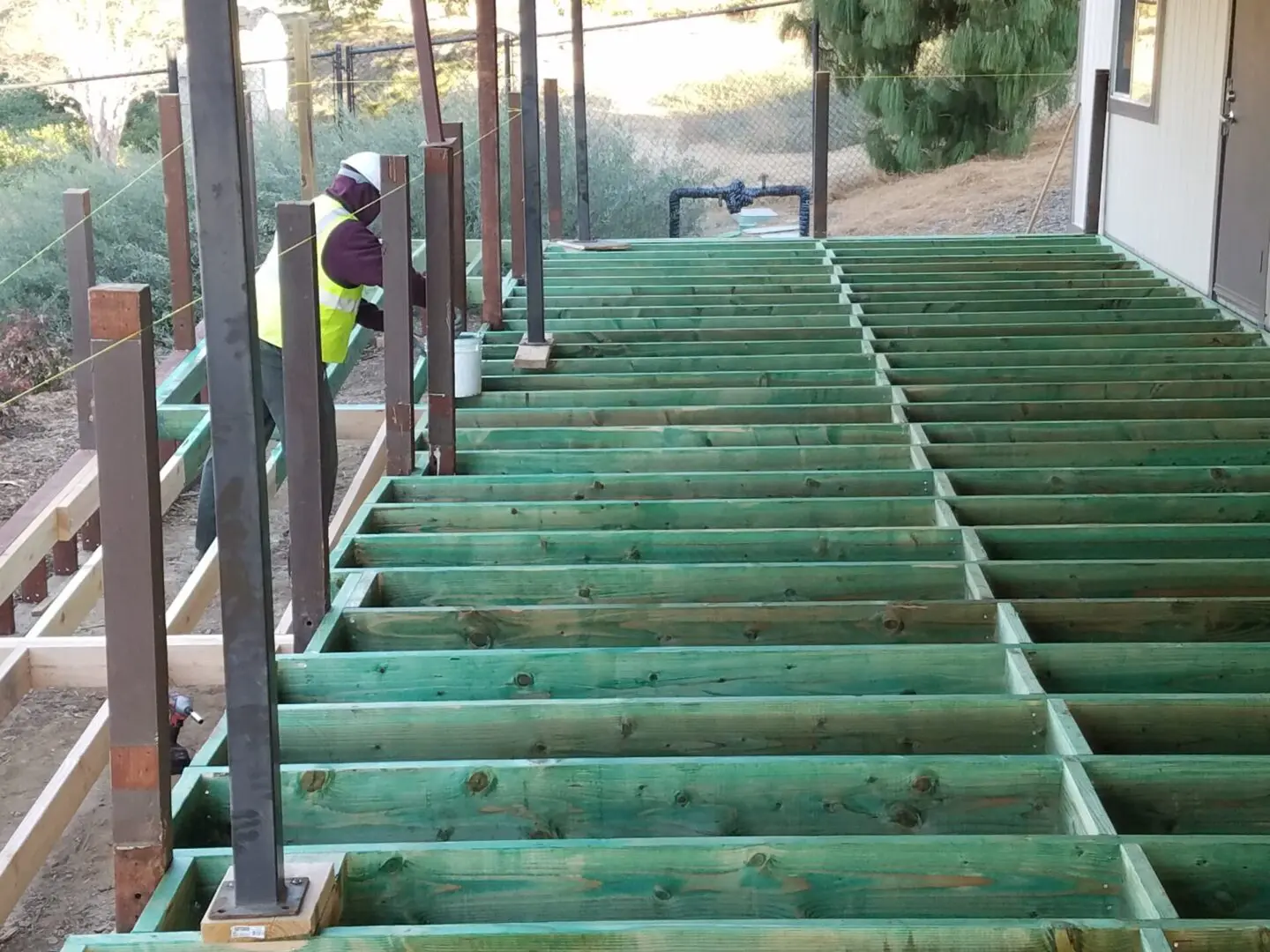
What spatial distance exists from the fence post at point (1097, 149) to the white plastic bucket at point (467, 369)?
5.89 m

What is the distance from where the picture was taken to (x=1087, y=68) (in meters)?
11.1

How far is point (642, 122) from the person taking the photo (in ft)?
72.7

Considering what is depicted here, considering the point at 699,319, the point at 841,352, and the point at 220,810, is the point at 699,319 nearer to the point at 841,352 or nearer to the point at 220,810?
the point at 841,352

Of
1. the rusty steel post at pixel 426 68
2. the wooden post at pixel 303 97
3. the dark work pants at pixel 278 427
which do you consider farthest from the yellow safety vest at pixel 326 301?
the wooden post at pixel 303 97

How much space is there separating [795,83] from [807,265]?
13382 millimetres

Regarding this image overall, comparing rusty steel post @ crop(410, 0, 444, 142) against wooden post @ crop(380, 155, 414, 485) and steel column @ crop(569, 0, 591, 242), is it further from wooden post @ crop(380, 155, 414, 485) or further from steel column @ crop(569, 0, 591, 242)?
steel column @ crop(569, 0, 591, 242)

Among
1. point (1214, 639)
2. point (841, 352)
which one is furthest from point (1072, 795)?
point (841, 352)

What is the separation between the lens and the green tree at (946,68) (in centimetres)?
1669

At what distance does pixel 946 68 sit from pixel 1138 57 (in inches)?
307

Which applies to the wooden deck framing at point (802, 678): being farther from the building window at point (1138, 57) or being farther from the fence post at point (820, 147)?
the fence post at point (820, 147)

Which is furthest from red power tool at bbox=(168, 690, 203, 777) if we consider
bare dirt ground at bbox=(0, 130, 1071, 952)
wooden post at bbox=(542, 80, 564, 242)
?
wooden post at bbox=(542, 80, 564, 242)

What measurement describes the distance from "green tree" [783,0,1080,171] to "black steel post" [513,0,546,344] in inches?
409

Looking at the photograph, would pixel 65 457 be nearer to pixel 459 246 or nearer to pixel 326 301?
pixel 459 246

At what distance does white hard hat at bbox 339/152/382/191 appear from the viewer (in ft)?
17.4
